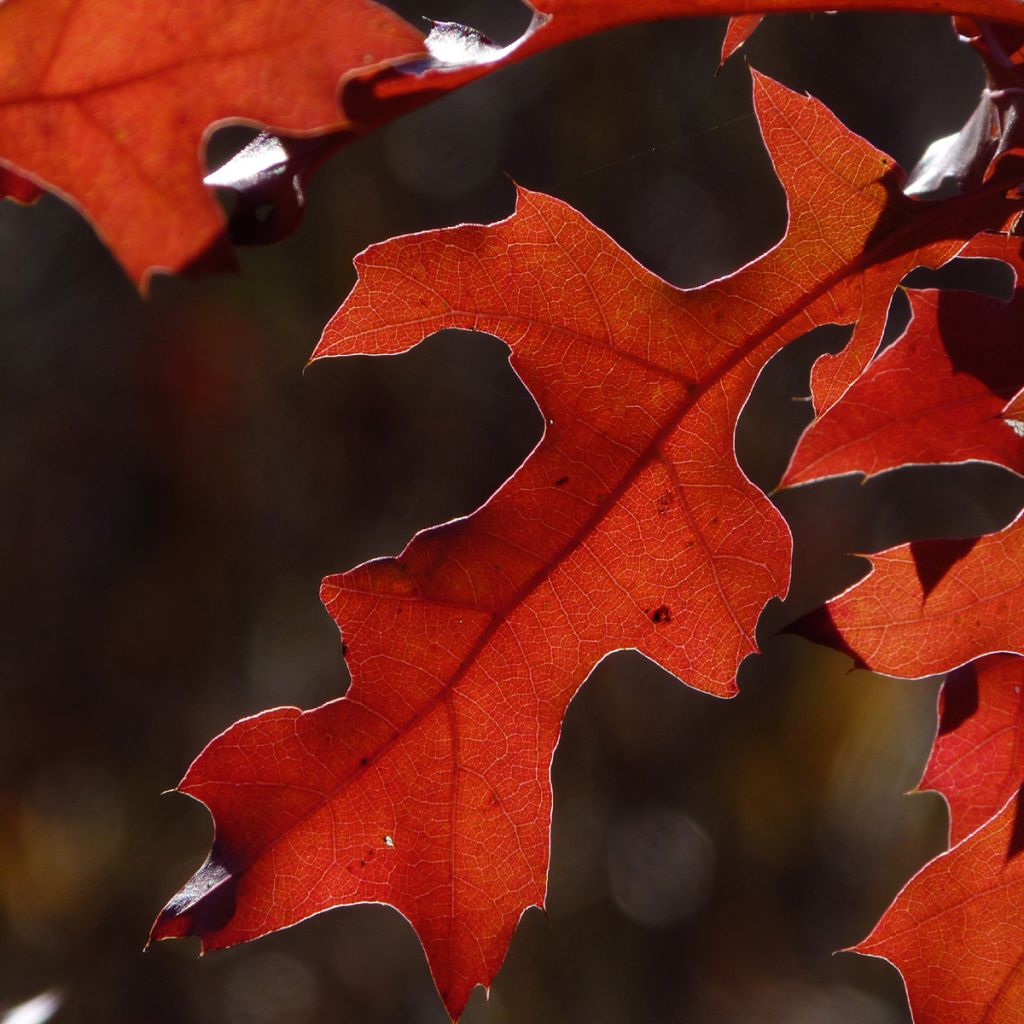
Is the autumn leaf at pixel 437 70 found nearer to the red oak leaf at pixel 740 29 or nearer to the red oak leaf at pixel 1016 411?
the red oak leaf at pixel 740 29

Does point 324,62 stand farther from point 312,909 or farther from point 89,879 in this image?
point 89,879

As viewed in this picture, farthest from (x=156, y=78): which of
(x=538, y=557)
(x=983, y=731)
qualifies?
(x=983, y=731)

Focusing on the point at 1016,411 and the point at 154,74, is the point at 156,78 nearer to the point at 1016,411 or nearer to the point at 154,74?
the point at 154,74

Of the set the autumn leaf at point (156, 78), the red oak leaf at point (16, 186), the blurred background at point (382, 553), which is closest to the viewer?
the autumn leaf at point (156, 78)

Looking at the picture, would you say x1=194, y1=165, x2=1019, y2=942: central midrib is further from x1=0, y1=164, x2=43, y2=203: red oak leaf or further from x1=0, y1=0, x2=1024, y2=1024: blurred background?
x1=0, y1=0, x2=1024, y2=1024: blurred background

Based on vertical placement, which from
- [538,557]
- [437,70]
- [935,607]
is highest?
[437,70]

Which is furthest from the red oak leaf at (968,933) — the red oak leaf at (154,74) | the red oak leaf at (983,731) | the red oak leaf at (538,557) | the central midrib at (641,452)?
the red oak leaf at (154,74)
